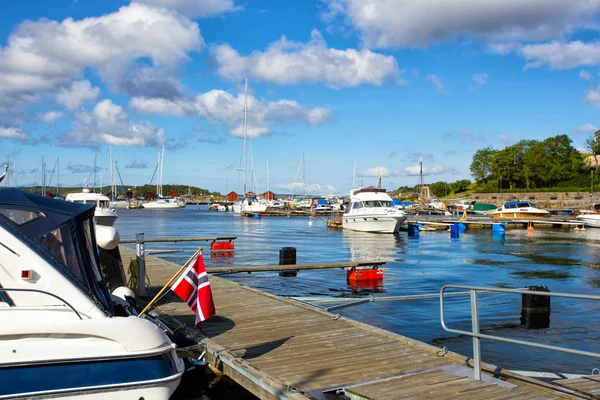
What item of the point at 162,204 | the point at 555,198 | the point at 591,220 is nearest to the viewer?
the point at 591,220

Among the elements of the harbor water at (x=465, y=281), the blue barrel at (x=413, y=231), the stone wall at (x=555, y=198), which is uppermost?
the stone wall at (x=555, y=198)

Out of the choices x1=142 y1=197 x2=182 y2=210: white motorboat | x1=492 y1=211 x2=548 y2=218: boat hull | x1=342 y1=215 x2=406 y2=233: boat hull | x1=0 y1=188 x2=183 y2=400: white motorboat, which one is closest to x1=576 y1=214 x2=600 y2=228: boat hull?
x1=492 y1=211 x2=548 y2=218: boat hull

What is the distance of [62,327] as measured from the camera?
629 cm

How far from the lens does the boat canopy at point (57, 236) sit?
6867 millimetres

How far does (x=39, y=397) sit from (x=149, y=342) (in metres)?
1.30

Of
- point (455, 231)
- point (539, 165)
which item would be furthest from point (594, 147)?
point (455, 231)

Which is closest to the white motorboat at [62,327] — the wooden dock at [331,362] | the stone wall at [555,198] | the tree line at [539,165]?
the wooden dock at [331,362]

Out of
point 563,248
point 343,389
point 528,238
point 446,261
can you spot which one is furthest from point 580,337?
point 528,238

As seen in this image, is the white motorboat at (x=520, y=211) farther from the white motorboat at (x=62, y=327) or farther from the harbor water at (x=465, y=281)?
the white motorboat at (x=62, y=327)

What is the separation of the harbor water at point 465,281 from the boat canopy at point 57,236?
16.6 feet

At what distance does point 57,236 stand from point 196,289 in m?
2.40

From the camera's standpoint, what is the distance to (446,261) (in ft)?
96.4

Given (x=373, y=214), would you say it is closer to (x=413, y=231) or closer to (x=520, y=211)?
(x=413, y=231)

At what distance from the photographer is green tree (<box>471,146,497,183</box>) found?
125 meters
